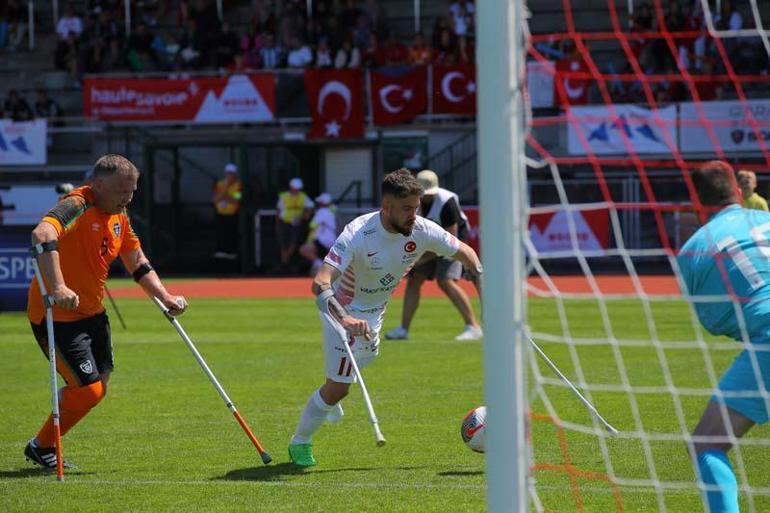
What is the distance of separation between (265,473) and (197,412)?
9.75 ft

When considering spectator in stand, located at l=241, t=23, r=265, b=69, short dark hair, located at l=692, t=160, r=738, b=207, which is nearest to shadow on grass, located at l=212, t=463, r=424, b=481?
short dark hair, located at l=692, t=160, r=738, b=207

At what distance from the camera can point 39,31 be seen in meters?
38.3

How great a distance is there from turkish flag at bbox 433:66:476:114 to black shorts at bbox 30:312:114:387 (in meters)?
22.4

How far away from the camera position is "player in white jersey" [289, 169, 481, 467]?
8.52 meters

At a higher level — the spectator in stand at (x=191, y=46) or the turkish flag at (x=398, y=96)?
the spectator in stand at (x=191, y=46)

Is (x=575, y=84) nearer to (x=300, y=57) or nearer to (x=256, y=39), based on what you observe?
(x=300, y=57)

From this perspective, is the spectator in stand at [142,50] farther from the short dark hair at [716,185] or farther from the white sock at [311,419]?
the short dark hair at [716,185]

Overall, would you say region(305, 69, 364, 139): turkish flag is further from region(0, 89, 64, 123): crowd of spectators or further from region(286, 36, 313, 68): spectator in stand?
region(0, 89, 64, 123): crowd of spectators

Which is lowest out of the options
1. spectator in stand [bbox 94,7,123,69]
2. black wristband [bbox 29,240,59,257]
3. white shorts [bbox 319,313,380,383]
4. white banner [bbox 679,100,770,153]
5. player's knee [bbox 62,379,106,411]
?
player's knee [bbox 62,379,106,411]

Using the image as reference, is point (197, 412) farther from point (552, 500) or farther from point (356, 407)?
point (552, 500)

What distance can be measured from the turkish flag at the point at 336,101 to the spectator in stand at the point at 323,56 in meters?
1.67

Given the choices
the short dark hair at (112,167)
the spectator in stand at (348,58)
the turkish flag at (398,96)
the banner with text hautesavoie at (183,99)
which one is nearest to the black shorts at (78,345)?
the short dark hair at (112,167)

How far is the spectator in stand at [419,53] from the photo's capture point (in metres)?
32.0

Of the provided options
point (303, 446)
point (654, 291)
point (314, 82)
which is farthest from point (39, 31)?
point (303, 446)
